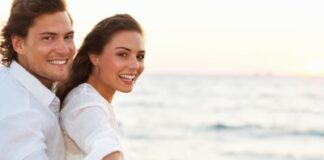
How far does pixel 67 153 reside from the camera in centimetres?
321

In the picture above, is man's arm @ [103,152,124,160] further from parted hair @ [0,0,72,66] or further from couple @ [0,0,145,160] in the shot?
parted hair @ [0,0,72,66]

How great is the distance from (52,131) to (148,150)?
15562mm

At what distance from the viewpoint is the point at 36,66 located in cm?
309

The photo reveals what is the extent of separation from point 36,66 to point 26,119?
35cm

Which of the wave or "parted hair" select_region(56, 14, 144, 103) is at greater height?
the wave

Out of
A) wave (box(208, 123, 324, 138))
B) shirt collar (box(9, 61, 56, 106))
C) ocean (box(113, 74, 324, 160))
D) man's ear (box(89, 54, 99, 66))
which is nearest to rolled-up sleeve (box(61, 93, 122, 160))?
shirt collar (box(9, 61, 56, 106))

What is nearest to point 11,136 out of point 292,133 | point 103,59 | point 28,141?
point 28,141

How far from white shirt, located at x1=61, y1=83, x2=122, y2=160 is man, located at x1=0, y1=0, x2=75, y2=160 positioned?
0.08 meters

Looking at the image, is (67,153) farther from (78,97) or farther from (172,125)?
(172,125)

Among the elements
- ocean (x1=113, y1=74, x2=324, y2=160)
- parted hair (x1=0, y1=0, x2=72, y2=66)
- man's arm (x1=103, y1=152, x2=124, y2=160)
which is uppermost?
ocean (x1=113, y1=74, x2=324, y2=160)

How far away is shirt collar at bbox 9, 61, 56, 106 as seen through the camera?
3.00 m

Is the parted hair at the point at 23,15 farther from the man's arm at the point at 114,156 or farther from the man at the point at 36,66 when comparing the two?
the man's arm at the point at 114,156

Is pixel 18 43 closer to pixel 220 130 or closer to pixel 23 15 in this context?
pixel 23 15

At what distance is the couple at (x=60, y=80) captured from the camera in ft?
9.26
